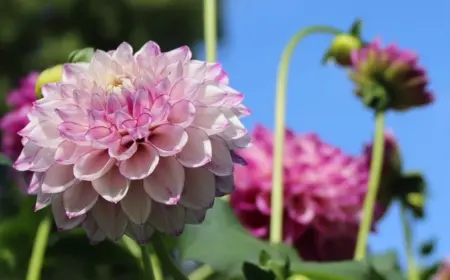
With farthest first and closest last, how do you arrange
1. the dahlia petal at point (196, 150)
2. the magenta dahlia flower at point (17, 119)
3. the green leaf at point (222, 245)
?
the magenta dahlia flower at point (17, 119), the green leaf at point (222, 245), the dahlia petal at point (196, 150)

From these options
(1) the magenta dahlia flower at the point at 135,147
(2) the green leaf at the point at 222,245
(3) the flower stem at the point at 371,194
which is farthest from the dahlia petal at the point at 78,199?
(3) the flower stem at the point at 371,194

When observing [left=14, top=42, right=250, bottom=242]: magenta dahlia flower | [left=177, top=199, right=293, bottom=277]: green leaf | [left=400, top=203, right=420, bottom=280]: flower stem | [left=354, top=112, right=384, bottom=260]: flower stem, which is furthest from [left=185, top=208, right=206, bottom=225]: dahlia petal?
[left=400, top=203, right=420, bottom=280]: flower stem

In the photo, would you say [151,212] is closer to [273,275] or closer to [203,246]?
[273,275]

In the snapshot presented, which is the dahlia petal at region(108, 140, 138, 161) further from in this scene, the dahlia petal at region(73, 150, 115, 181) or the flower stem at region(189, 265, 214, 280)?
the flower stem at region(189, 265, 214, 280)

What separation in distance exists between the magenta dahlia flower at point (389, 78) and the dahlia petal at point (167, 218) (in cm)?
38

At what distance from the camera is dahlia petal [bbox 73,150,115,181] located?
1.21 feet

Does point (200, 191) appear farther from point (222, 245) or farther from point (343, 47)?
point (343, 47)

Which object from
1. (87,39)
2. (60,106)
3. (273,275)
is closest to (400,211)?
(273,275)

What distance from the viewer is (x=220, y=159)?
376mm

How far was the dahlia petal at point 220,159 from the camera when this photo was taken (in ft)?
1.22

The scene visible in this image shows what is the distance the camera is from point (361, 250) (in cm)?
64

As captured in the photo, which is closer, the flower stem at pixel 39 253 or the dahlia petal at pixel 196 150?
the dahlia petal at pixel 196 150

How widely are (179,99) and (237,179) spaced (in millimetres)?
419

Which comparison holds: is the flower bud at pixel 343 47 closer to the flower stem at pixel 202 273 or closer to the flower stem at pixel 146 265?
the flower stem at pixel 202 273
